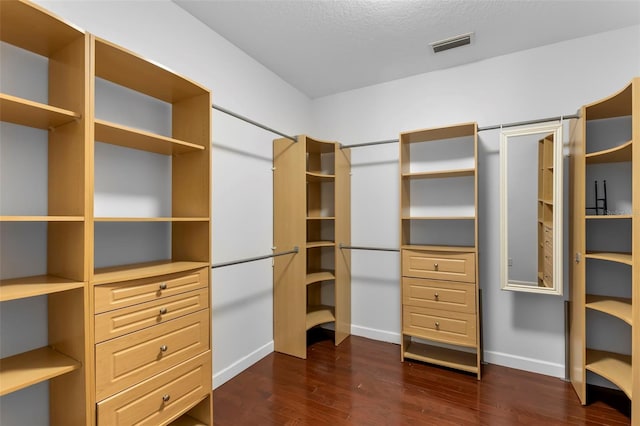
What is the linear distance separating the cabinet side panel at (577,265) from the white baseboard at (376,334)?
144cm

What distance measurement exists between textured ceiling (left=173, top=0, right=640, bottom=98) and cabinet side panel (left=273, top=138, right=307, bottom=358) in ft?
2.78

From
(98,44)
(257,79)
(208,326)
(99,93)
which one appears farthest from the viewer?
(257,79)

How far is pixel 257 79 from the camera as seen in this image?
2.84 meters

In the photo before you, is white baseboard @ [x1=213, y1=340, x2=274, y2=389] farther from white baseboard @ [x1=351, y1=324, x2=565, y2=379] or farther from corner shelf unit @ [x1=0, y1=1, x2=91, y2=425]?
white baseboard @ [x1=351, y1=324, x2=565, y2=379]

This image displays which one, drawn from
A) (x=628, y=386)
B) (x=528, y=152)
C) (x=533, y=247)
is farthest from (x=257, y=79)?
(x=628, y=386)

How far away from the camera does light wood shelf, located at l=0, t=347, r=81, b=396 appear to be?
44.0 inches

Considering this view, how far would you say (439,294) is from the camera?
2.62 metres

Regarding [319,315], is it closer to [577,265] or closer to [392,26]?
[577,265]

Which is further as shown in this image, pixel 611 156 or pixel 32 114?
pixel 611 156

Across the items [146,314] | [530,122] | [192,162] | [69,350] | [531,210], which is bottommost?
[69,350]

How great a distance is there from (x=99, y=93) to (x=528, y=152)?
307 centimetres

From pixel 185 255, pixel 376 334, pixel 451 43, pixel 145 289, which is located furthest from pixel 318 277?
pixel 451 43

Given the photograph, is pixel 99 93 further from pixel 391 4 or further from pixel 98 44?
pixel 391 4

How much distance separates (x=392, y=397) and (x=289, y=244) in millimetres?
1524
